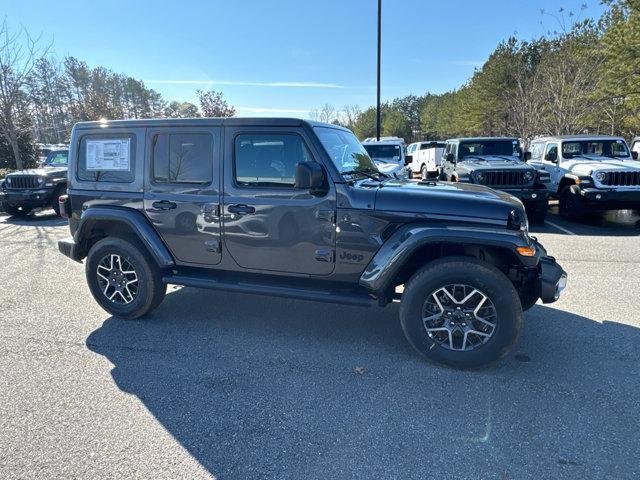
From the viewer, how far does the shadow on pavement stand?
2.26 m

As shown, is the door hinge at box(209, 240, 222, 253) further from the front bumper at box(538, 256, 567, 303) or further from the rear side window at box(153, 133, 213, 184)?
the front bumper at box(538, 256, 567, 303)

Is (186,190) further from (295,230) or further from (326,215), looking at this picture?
(326,215)

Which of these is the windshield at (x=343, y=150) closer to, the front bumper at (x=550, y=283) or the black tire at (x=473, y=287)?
the black tire at (x=473, y=287)

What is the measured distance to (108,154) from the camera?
4.11 meters

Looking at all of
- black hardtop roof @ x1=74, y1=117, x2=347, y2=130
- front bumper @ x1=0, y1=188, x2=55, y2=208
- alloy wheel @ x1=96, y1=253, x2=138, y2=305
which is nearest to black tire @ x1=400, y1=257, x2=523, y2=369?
black hardtop roof @ x1=74, y1=117, x2=347, y2=130

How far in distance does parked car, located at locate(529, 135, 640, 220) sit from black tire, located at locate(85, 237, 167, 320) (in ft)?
28.5

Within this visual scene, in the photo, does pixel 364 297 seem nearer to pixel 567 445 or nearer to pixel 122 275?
pixel 567 445

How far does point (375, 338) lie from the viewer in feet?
12.3

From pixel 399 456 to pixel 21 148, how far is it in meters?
25.2

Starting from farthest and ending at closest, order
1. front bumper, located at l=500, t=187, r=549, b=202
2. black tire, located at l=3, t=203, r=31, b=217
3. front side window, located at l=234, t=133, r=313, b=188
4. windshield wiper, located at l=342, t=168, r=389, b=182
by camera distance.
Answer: black tire, located at l=3, t=203, r=31, b=217 → front bumper, located at l=500, t=187, r=549, b=202 → windshield wiper, located at l=342, t=168, r=389, b=182 → front side window, located at l=234, t=133, r=313, b=188

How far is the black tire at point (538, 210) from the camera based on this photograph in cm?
887

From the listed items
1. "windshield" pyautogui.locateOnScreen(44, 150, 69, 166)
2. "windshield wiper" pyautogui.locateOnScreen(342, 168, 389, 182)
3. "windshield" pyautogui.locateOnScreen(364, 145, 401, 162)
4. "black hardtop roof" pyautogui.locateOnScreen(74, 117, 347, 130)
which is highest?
"windshield" pyautogui.locateOnScreen(364, 145, 401, 162)

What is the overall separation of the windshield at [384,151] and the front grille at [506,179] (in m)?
4.27

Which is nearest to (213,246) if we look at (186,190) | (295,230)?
(186,190)
